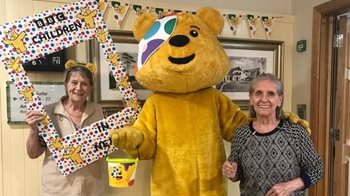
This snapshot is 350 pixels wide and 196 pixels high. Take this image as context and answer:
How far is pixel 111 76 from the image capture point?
6.19 ft

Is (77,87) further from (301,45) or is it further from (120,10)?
(301,45)

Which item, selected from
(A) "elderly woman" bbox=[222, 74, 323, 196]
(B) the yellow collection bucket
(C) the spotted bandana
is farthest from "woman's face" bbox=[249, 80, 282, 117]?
(B) the yellow collection bucket

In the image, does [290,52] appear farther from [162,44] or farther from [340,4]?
[162,44]

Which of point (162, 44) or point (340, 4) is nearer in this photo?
point (162, 44)

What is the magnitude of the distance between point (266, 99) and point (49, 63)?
1.22m

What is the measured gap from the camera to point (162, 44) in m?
1.48

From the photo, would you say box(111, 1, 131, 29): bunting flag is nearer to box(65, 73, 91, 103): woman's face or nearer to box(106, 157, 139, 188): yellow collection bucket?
box(65, 73, 91, 103): woman's face

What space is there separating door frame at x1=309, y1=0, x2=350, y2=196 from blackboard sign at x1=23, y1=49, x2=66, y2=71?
1722 millimetres

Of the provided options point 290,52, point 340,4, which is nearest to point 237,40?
point 290,52

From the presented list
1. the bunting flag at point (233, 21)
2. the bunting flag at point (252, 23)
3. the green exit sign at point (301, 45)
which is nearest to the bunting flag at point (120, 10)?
the bunting flag at point (233, 21)

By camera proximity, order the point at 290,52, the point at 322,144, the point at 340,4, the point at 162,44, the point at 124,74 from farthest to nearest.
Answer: the point at 290,52 → the point at 322,144 → the point at 340,4 → the point at 124,74 → the point at 162,44

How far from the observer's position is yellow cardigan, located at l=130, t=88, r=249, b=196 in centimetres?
152

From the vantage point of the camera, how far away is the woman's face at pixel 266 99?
1.35 meters

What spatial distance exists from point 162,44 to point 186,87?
25 cm
